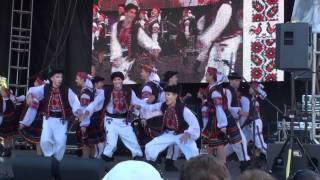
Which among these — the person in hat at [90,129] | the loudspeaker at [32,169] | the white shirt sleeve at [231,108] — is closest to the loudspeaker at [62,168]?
the loudspeaker at [32,169]

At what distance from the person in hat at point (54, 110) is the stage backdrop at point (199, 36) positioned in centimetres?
247

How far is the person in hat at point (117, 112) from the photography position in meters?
7.68

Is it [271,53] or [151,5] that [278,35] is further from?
[151,5]

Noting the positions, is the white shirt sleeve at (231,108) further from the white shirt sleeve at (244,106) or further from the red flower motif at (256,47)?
the red flower motif at (256,47)

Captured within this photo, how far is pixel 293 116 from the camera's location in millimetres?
5660

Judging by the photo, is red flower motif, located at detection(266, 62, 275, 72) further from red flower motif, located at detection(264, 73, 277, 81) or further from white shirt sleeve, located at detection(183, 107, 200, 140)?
white shirt sleeve, located at detection(183, 107, 200, 140)

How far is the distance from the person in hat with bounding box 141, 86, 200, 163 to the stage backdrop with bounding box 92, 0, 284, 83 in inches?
70.1

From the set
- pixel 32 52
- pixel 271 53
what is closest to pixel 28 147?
pixel 32 52

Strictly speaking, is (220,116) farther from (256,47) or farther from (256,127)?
(256,47)

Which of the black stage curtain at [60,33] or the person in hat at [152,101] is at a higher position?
the black stage curtain at [60,33]

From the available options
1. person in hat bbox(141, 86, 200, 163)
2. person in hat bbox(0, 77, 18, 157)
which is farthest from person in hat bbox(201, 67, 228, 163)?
person in hat bbox(0, 77, 18, 157)

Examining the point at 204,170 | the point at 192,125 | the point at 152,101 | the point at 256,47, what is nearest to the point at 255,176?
the point at 204,170

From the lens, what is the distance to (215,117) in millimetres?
7582

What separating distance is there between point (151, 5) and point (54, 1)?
2.12 meters
